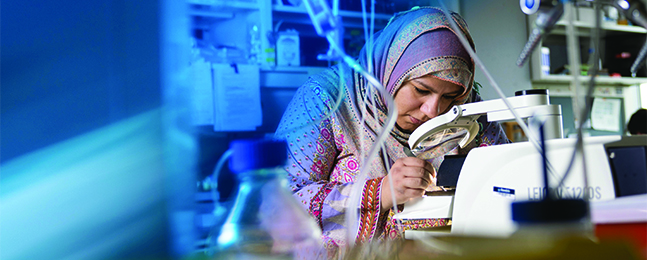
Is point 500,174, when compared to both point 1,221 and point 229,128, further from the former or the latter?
point 229,128

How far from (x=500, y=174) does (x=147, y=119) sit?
1755 mm

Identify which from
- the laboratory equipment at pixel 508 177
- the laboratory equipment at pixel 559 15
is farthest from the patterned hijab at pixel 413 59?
the laboratory equipment at pixel 559 15

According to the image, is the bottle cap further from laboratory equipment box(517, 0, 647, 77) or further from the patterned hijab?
the patterned hijab

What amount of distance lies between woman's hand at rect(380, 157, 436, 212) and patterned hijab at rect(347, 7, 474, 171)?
5.0 inches

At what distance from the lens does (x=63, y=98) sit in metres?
Answer: 1.69

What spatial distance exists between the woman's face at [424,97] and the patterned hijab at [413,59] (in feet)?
0.06

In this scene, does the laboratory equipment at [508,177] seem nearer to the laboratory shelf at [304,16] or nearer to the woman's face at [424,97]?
the woman's face at [424,97]

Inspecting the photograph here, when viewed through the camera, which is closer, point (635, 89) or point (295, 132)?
point (295, 132)

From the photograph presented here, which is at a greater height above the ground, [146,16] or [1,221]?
[146,16]

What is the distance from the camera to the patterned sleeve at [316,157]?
983mm

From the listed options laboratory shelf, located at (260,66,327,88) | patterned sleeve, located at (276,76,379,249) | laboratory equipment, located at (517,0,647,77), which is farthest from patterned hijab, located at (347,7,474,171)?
laboratory shelf, located at (260,66,327,88)

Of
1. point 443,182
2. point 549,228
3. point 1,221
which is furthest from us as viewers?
point 1,221

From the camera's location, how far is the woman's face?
1.13m

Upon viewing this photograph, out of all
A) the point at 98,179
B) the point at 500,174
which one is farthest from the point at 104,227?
the point at 500,174
